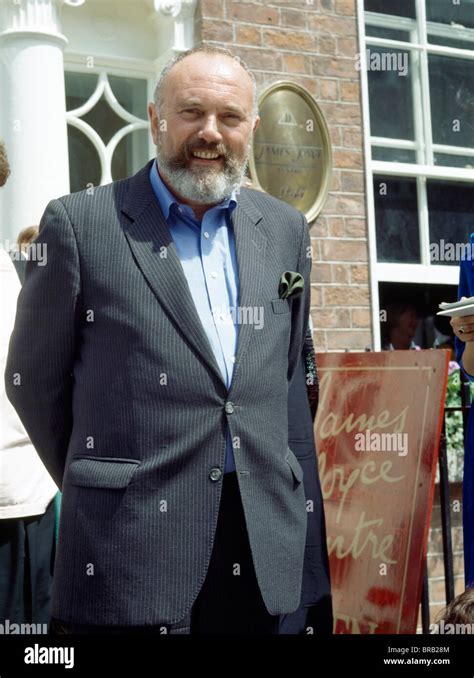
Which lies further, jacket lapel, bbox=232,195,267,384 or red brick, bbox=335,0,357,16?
red brick, bbox=335,0,357,16

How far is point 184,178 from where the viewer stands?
2.14 m

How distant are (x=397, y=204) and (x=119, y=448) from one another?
4.21 metres

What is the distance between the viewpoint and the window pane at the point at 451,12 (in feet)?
19.6

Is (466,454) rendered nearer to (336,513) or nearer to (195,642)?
(336,513)

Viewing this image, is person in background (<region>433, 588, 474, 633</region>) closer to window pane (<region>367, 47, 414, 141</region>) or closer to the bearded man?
the bearded man

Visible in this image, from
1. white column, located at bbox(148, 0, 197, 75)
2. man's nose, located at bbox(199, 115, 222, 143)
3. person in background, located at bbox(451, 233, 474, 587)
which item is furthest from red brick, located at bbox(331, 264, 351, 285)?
man's nose, located at bbox(199, 115, 222, 143)

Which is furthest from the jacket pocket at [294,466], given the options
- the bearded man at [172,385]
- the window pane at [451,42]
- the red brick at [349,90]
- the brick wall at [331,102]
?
the window pane at [451,42]

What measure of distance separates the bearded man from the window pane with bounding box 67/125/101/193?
2.99 m

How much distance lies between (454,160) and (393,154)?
46 cm

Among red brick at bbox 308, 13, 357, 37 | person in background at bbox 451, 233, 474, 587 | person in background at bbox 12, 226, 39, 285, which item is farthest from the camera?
red brick at bbox 308, 13, 357, 37

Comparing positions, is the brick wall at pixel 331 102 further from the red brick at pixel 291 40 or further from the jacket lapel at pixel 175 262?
the jacket lapel at pixel 175 262

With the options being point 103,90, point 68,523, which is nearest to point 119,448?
point 68,523

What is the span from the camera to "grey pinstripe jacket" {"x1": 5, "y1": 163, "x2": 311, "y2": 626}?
1.95 metres

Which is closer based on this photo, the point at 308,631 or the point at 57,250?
the point at 57,250
